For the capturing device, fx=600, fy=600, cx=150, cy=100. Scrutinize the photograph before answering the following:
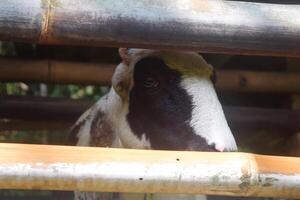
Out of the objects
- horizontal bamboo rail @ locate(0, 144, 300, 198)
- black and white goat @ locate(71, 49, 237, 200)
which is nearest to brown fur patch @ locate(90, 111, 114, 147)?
black and white goat @ locate(71, 49, 237, 200)

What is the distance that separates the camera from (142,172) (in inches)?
38.6

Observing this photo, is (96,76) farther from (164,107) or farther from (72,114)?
(164,107)

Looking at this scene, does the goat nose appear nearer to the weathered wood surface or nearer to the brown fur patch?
the brown fur patch

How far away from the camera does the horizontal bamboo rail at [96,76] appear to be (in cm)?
223

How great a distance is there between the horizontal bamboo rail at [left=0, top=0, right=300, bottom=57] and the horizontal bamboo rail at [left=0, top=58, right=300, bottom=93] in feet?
3.54

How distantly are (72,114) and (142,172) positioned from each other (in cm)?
129

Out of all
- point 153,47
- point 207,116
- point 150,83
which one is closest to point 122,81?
point 150,83

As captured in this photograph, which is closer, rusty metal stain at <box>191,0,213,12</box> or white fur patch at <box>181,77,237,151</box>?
rusty metal stain at <box>191,0,213,12</box>

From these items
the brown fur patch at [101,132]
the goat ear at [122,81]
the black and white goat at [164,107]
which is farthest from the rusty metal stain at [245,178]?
the brown fur patch at [101,132]

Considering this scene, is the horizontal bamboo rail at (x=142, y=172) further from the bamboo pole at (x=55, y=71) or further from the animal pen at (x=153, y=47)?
the bamboo pole at (x=55, y=71)

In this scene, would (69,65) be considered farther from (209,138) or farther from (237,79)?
(209,138)

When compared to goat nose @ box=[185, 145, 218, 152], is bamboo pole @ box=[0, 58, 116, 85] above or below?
below

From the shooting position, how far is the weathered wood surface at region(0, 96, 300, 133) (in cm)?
216

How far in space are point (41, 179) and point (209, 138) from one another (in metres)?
0.45
